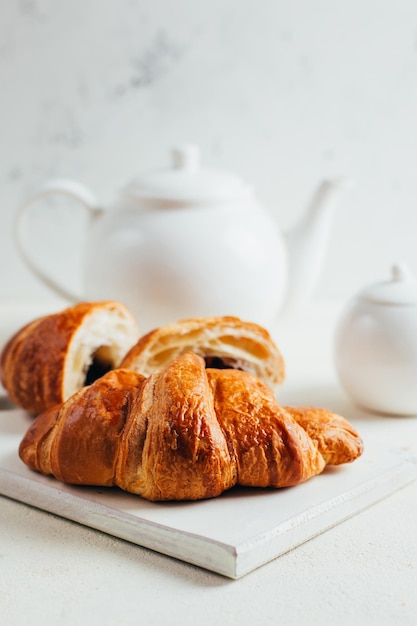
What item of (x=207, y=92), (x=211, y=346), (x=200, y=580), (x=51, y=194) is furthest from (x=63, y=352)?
(x=207, y=92)

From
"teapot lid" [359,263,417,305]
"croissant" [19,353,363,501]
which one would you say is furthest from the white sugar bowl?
"croissant" [19,353,363,501]

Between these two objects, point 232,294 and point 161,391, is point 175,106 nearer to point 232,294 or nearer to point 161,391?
point 232,294

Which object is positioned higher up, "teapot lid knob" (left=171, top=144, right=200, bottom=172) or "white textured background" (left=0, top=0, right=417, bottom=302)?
"white textured background" (left=0, top=0, right=417, bottom=302)

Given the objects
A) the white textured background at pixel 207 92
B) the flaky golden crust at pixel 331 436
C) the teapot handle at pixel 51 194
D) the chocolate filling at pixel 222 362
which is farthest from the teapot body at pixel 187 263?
the white textured background at pixel 207 92

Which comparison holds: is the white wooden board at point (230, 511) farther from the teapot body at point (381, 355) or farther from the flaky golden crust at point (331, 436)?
the teapot body at point (381, 355)

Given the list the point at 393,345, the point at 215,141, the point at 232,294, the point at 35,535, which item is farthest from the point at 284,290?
the point at 35,535

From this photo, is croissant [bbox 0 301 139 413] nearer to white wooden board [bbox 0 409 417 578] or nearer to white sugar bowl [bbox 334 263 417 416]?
white wooden board [bbox 0 409 417 578]
